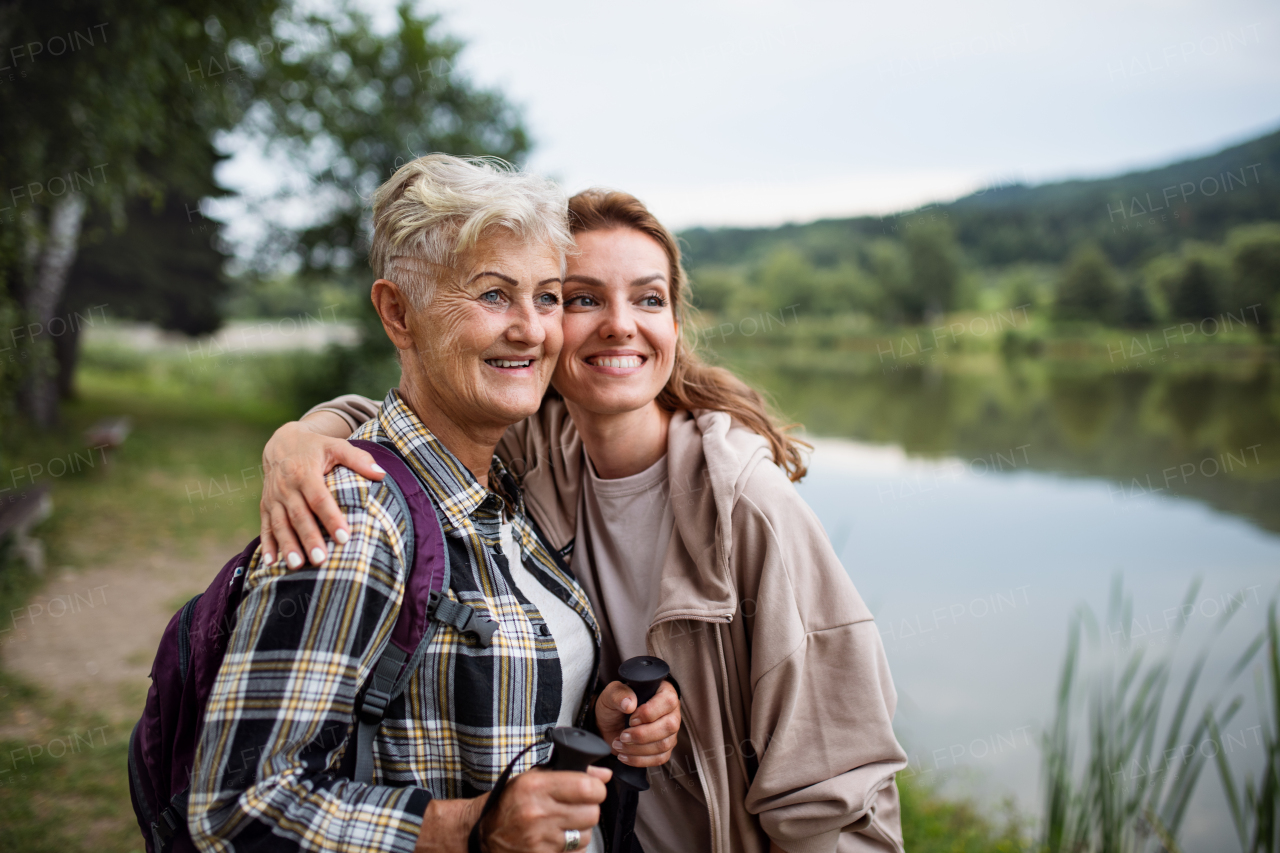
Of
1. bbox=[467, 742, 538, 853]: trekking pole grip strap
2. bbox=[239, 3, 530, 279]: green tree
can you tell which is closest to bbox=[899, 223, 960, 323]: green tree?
bbox=[239, 3, 530, 279]: green tree

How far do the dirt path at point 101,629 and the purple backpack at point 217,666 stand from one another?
3733 mm

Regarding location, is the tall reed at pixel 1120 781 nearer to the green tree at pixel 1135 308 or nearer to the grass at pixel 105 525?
the grass at pixel 105 525

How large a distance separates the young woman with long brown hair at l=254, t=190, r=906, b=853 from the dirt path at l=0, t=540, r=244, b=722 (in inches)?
150

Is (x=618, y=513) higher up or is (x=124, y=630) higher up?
(x=618, y=513)

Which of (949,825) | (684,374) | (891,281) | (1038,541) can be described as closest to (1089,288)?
(891,281)

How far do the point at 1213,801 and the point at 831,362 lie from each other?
2734 cm

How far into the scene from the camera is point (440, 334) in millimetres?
1539

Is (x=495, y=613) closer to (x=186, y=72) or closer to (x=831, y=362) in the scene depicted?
(x=186, y=72)

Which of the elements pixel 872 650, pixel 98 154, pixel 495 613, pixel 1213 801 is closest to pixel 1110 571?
pixel 1213 801

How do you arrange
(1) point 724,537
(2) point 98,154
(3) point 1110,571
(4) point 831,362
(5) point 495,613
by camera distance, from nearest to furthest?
(5) point 495,613, (1) point 724,537, (2) point 98,154, (3) point 1110,571, (4) point 831,362

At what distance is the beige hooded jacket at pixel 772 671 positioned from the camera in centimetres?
164

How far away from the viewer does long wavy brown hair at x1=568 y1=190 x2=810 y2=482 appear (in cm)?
192

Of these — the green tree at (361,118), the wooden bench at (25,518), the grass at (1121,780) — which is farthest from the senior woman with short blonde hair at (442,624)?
the green tree at (361,118)

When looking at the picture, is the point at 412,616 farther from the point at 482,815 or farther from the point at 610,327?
the point at 610,327
